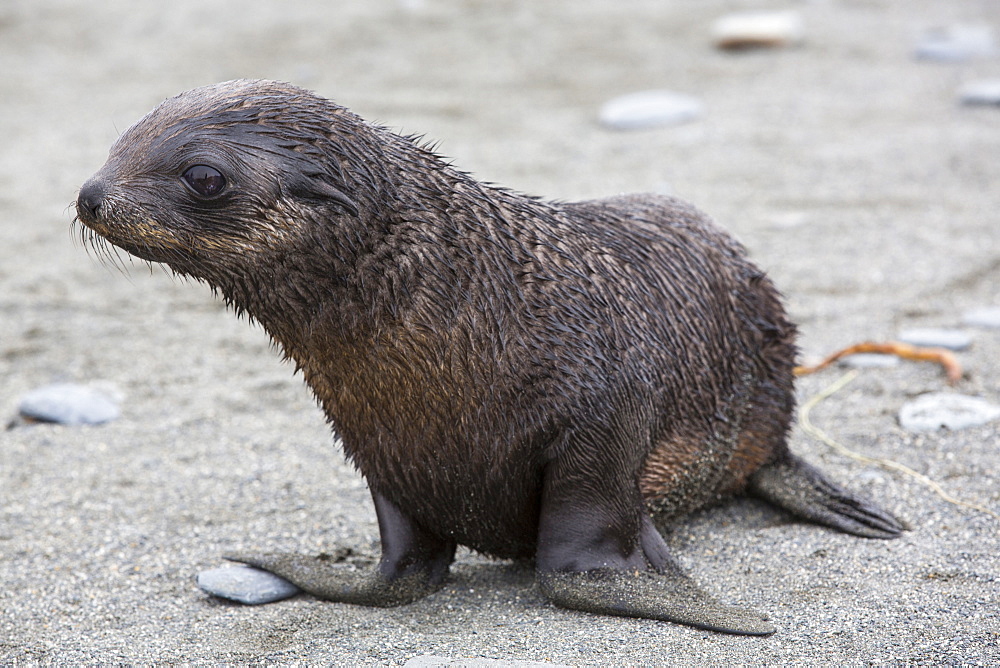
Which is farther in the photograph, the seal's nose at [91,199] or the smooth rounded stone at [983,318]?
the smooth rounded stone at [983,318]

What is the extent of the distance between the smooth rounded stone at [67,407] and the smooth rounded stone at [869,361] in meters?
3.57

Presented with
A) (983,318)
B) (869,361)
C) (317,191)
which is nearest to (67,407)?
(317,191)

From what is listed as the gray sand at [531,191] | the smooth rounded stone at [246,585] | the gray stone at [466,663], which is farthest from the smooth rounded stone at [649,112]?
the gray stone at [466,663]

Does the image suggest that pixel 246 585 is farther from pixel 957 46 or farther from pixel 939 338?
pixel 957 46

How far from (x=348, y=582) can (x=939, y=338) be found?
3330 millimetres

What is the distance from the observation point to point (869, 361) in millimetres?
5723

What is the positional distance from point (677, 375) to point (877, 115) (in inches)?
260

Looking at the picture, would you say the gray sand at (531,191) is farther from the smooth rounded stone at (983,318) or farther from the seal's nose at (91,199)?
the seal's nose at (91,199)

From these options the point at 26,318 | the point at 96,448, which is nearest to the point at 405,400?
the point at 96,448

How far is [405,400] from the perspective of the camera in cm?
360

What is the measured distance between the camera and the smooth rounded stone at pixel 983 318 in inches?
235

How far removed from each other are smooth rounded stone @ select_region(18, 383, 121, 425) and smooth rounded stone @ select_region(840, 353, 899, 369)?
3.57 metres

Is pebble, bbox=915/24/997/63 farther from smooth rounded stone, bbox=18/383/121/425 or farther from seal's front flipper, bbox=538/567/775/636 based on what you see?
seal's front flipper, bbox=538/567/775/636

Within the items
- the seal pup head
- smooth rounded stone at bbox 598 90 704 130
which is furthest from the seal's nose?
smooth rounded stone at bbox 598 90 704 130
